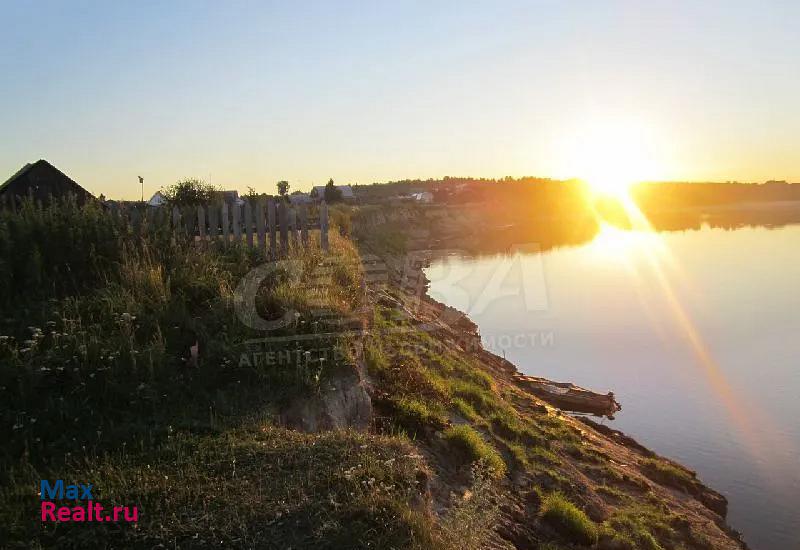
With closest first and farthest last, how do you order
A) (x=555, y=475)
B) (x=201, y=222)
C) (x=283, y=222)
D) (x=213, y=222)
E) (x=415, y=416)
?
1. (x=415, y=416)
2. (x=555, y=475)
3. (x=201, y=222)
4. (x=213, y=222)
5. (x=283, y=222)

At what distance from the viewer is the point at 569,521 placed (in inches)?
315

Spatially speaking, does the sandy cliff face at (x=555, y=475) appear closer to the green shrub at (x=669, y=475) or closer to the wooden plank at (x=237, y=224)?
the green shrub at (x=669, y=475)

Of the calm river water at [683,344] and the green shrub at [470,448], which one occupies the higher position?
the green shrub at [470,448]

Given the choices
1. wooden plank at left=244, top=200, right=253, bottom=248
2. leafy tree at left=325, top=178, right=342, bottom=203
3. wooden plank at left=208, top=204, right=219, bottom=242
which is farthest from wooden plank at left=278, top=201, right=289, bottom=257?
leafy tree at left=325, top=178, right=342, bottom=203

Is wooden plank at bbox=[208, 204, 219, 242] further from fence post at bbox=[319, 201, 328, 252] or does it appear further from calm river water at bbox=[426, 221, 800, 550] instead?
calm river water at bbox=[426, 221, 800, 550]

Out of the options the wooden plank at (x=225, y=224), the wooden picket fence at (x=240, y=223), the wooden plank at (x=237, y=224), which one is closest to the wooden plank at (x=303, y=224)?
the wooden picket fence at (x=240, y=223)

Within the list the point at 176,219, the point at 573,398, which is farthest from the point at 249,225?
the point at 573,398

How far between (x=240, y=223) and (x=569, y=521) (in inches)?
364

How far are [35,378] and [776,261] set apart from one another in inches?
2069

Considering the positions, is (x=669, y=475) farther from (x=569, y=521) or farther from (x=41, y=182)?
(x=41, y=182)

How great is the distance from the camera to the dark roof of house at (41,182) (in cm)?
1644

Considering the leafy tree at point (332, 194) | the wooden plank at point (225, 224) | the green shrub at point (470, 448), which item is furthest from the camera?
the leafy tree at point (332, 194)

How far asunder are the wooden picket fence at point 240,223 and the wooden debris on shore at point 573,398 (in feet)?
24.7

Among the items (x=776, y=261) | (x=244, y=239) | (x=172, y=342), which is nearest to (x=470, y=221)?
(x=776, y=261)
